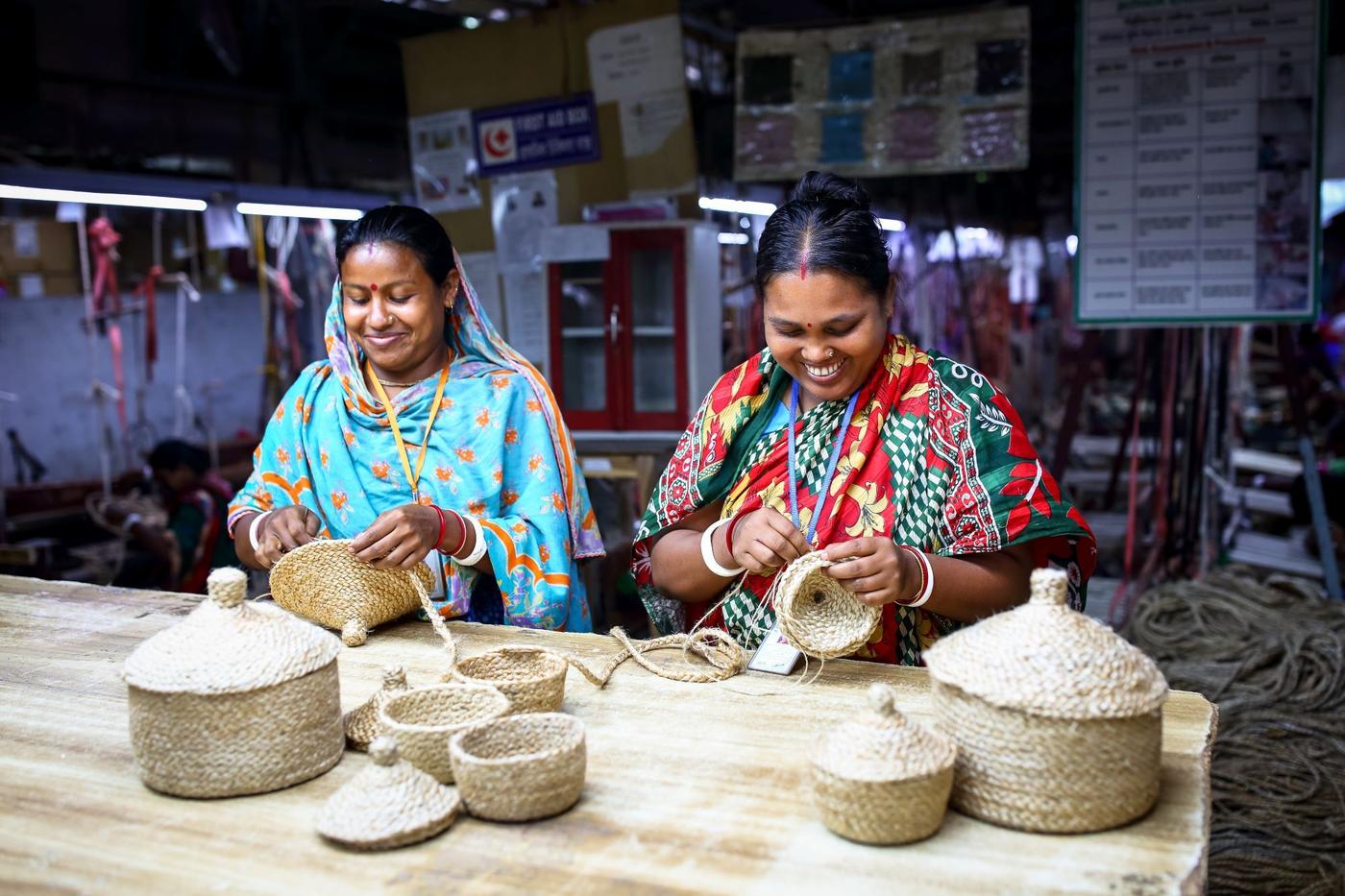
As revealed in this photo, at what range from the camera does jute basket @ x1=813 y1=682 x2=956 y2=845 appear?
1.23 meters

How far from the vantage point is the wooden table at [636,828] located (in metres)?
1.21

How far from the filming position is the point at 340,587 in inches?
81.3

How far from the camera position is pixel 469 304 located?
8.11ft

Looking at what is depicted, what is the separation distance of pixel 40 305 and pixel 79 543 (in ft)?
7.05

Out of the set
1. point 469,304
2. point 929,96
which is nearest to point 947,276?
point 929,96

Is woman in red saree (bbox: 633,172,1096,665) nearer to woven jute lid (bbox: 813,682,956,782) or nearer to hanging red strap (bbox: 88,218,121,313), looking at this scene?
woven jute lid (bbox: 813,682,956,782)

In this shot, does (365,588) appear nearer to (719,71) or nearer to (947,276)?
(719,71)

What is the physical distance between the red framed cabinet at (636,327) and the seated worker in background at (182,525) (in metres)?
1.64

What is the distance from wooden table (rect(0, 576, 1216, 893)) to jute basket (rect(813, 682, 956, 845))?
0.09ft

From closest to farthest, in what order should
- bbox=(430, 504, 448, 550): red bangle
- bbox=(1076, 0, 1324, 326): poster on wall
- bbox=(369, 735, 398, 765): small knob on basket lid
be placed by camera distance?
bbox=(369, 735, 398, 765): small knob on basket lid
bbox=(430, 504, 448, 550): red bangle
bbox=(1076, 0, 1324, 326): poster on wall

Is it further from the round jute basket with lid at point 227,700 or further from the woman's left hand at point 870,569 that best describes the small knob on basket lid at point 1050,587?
the round jute basket with lid at point 227,700

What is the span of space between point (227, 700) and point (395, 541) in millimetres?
607

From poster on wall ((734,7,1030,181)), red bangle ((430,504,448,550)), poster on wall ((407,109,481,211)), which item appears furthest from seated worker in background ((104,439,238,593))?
red bangle ((430,504,448,550))

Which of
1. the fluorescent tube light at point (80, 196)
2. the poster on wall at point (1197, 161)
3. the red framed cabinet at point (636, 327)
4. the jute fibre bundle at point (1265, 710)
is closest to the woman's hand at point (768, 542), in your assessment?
the jute fibre bundle at point (1265, 710)
